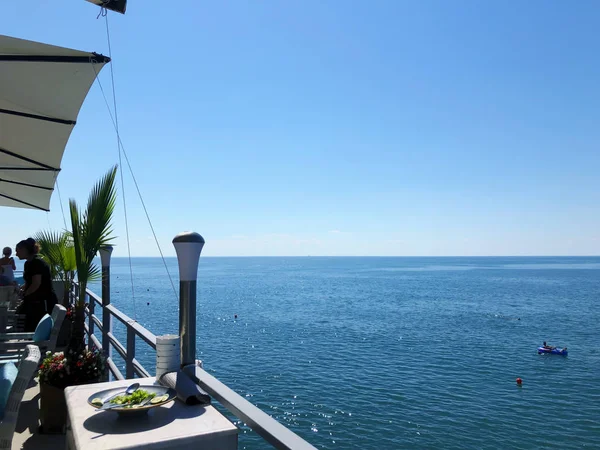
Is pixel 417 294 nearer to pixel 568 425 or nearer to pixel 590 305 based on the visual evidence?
pixel 590 305

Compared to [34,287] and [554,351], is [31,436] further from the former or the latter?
[554,351]

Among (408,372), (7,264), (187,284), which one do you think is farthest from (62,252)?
(408,372)

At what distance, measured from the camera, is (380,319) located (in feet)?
129

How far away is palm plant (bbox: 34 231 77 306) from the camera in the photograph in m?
6.21

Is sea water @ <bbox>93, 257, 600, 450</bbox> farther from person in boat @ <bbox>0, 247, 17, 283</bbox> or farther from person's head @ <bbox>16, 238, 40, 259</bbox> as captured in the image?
person's head @ <bbox>16, 238, 40, 259</bbox>

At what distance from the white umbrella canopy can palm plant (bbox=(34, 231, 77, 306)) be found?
4.25 ft

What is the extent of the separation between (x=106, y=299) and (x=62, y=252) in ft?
4.72

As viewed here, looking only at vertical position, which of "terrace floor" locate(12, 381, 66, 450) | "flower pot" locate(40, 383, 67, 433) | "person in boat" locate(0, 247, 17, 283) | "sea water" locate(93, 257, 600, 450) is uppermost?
"person in boat" locate(0, 247, 17, 283)

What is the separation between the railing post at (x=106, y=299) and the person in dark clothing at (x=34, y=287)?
0.92m

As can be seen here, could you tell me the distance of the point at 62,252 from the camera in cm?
628

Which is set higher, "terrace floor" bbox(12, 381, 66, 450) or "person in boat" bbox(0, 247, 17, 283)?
"person in boat" bbox(0, 247, 17, 283)

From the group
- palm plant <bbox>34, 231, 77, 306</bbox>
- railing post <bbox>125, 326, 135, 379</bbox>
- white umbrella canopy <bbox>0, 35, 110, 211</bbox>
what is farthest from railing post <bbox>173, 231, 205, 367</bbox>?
palm plant <bbox>34, 231, 77, 306</bbox>

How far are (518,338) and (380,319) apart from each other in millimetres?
11206

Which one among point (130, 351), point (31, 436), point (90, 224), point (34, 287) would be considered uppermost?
point (90, 224)
